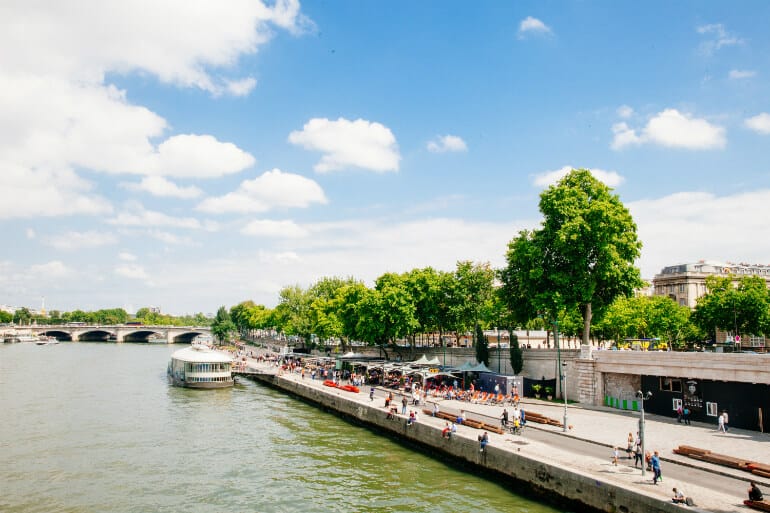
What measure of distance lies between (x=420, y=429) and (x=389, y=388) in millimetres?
21059

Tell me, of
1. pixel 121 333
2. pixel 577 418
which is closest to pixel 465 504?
pixel 577 418

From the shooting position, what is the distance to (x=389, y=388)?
5744 centimetres

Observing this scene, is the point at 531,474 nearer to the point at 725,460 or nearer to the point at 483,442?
the point at 483,442

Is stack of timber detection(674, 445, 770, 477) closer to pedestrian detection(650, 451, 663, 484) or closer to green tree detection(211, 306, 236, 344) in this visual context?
pedestrian detection(650, 451, 663, 484)

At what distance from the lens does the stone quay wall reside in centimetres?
2178

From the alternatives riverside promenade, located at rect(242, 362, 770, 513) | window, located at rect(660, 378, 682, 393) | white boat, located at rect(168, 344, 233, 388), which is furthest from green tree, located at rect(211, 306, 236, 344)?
window, located at rect(660, 378, 682, 393)

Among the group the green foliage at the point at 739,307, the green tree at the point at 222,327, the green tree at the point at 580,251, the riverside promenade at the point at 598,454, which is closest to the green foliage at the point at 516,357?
the green tree at the point at 580,251

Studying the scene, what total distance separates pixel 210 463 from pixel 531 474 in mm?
19016

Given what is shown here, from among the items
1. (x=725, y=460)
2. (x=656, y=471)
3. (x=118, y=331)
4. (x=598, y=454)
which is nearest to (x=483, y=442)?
(x=598, y=454)

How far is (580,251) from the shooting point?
44.6m

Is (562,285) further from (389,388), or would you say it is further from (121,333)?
(121,333)

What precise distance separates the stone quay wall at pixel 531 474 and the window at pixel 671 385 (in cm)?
1550

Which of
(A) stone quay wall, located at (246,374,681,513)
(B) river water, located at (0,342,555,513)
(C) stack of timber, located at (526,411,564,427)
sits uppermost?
(C) stack of timber, located at (526,411,564,427)

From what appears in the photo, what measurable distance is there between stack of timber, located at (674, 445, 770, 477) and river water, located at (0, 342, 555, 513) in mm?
8133
